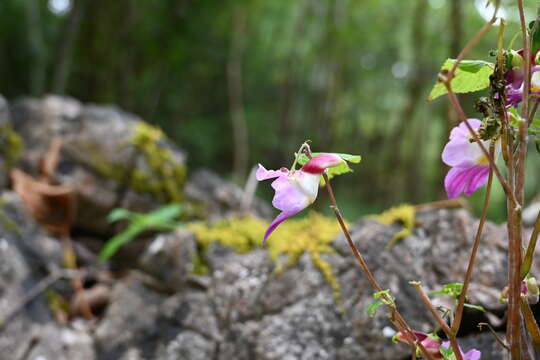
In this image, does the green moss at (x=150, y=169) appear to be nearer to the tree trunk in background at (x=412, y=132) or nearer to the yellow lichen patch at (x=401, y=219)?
the yellow lichen patch at (x=401, y=219)

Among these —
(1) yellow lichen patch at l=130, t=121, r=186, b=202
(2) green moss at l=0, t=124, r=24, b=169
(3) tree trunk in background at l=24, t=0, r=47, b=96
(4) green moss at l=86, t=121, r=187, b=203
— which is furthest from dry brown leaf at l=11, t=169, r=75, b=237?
(3) tree trunk in background at l=24, t=0, r=47, b=96

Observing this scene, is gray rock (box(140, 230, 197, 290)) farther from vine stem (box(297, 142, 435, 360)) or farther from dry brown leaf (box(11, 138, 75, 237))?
vine stem (box(297, 142, 435, 360))

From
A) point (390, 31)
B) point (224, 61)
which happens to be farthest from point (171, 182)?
point (390, 31)

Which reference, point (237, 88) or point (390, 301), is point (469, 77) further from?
point (237, 88)

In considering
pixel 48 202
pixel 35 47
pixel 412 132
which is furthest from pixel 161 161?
pixel 412 132

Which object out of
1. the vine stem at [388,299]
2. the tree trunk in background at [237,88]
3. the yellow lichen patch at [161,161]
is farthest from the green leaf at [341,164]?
the tree trunk in background at [237,88]

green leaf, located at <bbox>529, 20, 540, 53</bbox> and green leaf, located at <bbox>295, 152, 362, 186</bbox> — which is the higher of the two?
green leaf, located at <bbox>529, 20, 540, 53</bbox>
